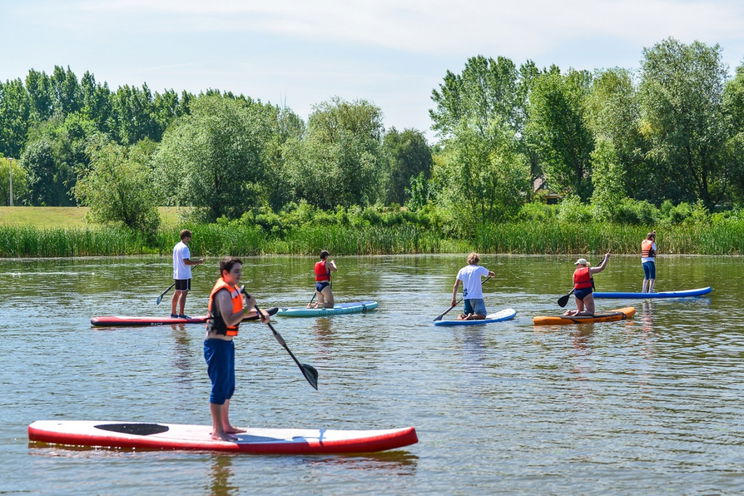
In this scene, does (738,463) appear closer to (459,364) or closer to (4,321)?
(459,364)

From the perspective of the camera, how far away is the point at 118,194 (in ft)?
222

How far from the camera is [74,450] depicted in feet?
39.2

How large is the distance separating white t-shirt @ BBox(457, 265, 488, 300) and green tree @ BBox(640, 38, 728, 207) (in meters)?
57.2

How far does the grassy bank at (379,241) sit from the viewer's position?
5819 centimetres

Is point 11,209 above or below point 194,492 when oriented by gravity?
above

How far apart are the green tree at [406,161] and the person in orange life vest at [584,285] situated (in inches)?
4464

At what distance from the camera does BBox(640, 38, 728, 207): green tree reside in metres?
76.1

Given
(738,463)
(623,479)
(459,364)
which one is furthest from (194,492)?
(459,364)

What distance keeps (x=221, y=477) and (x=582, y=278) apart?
14145 mm

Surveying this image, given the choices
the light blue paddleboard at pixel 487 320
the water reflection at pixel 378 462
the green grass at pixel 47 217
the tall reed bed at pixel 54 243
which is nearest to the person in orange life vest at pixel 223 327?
the water reflection at pixel 378 462

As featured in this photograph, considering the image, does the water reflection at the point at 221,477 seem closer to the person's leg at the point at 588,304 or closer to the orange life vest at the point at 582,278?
the orange life vest at the point at 582,278

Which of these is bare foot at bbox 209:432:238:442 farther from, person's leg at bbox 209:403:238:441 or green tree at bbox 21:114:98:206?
green tree at bbox 21:114:98:206

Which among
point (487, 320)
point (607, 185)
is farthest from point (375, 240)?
point (487, 320)

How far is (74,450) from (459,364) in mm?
7802
